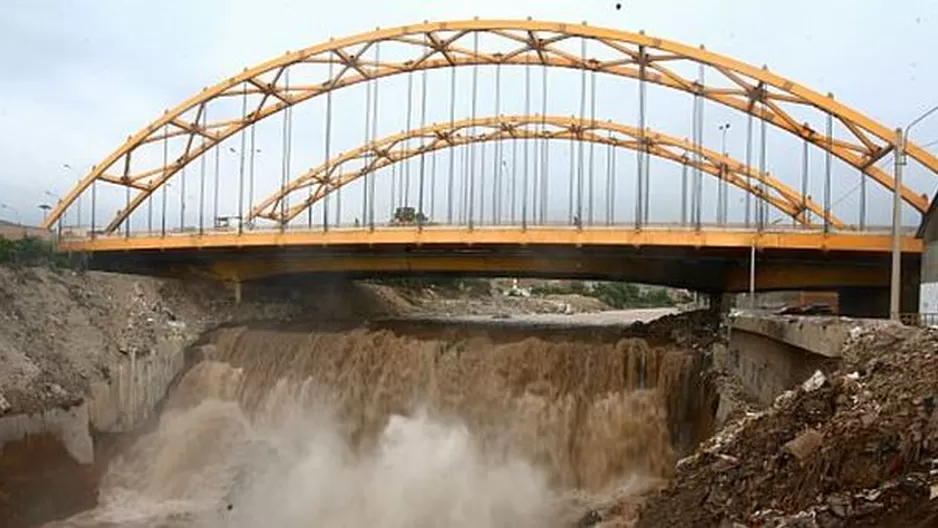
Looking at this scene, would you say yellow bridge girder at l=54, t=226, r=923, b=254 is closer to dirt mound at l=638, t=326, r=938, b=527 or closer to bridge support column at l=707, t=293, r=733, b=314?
bridge support column at l=707, t=293, r=733, b=314

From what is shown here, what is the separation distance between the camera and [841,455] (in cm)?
1133

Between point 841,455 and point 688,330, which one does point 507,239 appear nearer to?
point 688,330

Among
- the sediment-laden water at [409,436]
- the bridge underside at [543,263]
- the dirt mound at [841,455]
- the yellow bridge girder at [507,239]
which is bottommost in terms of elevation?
the sediment-laden water at [409,436]

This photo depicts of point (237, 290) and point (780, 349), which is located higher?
point (237, 290)

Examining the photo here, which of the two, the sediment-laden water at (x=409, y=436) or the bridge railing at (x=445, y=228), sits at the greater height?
the bridge railing at (x=445, y=228)

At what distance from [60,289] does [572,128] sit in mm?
27763

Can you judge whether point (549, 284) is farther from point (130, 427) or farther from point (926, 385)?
point (926, 385)

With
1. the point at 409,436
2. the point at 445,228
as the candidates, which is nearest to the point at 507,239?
the point at 445,228

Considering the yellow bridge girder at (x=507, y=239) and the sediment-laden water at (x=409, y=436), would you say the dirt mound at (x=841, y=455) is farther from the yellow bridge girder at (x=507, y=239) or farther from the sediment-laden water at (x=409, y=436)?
the yellow bridge girder at (x=507, y=239)

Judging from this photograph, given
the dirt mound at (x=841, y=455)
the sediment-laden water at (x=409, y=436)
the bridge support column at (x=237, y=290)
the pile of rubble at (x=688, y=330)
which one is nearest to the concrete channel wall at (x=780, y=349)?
the dirt mound at (x=841, y=455)

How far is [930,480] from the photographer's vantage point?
32.7 feet

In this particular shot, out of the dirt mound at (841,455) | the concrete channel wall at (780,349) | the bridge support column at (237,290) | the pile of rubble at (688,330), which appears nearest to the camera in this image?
the dirt mound at (841,455)

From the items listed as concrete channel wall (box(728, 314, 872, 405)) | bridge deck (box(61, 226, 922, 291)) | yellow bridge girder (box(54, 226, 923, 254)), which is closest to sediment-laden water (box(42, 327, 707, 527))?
concrete channel wall (box(728, 314, 872, 405))

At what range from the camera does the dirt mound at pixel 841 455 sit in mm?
10328
